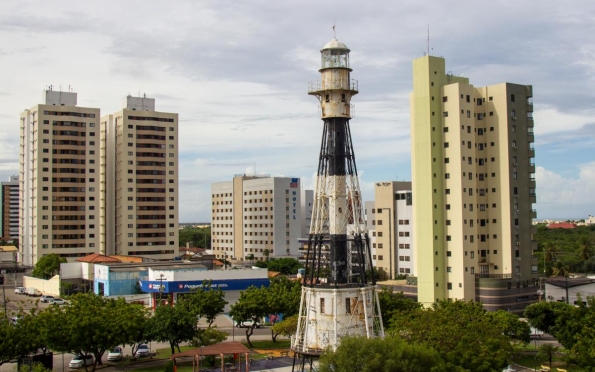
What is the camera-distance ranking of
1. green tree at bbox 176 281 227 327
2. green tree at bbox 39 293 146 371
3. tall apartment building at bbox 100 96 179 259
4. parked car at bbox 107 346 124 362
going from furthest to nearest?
tall apartment building at bbox 100 96 179 259, green tree at bbox 176 281 227 327, parked car at bbox 107 346 124 362, green tree at bbox 39 293 146 371

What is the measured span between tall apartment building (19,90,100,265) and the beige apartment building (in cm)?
5541

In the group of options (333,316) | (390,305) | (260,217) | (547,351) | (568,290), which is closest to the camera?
(333,316)

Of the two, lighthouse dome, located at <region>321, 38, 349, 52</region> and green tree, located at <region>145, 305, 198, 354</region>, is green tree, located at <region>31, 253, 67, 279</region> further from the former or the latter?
lighthouse dome, located at <region>321, 38, 349, 52</region>

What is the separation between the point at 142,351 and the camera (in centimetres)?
6238

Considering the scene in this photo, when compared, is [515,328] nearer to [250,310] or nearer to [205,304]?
[250,310]

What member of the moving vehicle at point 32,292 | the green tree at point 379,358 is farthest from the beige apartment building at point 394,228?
the green tree at point 379,358

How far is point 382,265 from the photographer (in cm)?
12306

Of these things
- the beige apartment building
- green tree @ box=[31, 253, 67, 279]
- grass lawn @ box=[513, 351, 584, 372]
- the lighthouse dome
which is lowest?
grass lawn @ box=[513, 351, 584, 372]

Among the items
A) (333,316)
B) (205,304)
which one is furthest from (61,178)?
(333,316)

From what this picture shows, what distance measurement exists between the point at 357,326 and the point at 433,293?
135ft

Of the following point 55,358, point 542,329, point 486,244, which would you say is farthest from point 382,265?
point 55,358

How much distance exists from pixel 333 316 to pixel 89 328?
1895cm

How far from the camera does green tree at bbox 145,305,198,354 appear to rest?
57969 mm

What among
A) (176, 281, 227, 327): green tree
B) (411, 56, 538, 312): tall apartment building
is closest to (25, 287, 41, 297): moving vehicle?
(176, 281, 227, 327): green tree
